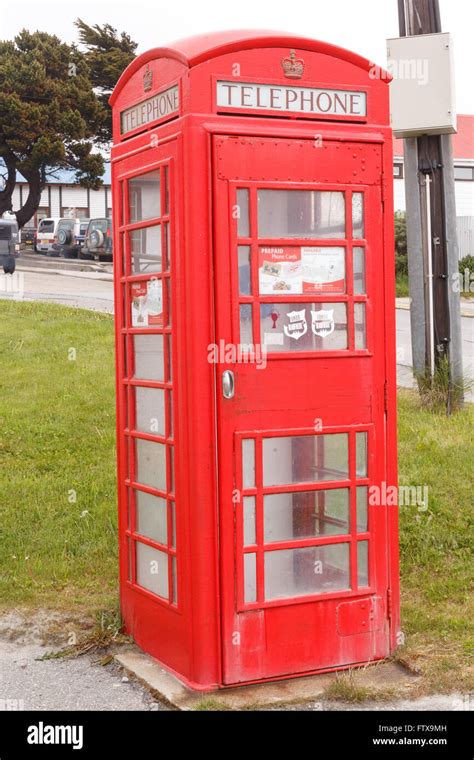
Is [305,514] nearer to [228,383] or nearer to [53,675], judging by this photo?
[228,383]

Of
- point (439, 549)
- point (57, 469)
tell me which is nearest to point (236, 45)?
point (439, 549)

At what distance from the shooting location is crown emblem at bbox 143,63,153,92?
4805mm

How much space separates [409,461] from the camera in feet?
24.7

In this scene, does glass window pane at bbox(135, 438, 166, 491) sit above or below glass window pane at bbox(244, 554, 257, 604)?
above

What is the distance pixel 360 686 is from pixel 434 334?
205 inches

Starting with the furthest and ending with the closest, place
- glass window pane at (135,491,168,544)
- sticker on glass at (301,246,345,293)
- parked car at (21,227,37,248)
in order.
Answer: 1. parked car at (21,227,37,248)
2. glass window pane at (135,491,168,544)
3. sticker on glass at (301,246,345,293)

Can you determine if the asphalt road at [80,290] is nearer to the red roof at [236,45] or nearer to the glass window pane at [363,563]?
the glass window pane at [363,563]

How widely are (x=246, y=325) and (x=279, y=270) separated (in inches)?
11.8

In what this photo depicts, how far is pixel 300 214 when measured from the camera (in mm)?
4641

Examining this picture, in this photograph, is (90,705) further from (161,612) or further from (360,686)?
(360,686)

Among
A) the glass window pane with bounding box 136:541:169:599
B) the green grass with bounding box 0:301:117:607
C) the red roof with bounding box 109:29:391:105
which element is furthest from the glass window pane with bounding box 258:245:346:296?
the green grass with bounding box 0:301:117:607
